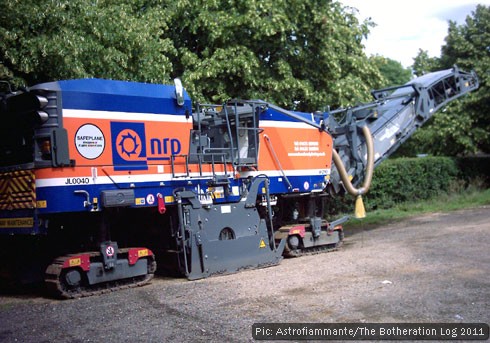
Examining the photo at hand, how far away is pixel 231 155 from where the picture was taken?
1157cm

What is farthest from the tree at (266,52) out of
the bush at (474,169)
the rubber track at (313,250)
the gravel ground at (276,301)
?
the bush at (474,169)

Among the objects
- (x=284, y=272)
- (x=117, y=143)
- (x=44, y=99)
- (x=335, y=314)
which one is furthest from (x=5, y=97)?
(x=335, y=314)

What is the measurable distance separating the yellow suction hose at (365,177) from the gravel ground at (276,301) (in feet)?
5.98

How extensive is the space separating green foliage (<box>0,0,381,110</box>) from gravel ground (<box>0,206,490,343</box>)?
16.6ft

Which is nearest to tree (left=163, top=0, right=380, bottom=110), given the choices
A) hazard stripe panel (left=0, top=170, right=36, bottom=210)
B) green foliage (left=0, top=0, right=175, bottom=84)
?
green foliage (left=0, top=0, right=175, bottom=84)

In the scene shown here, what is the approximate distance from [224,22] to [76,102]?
9366 millimetres

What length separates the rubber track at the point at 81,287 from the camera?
922 centimetres

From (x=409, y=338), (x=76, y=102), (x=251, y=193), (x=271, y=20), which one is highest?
(x=271, y=20)

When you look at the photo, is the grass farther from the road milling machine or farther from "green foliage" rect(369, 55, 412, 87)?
"green foliage" rect(369, 55, 412, 87)

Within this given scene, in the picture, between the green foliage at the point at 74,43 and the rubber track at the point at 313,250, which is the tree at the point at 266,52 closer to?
the green foliage at the point at 74,43

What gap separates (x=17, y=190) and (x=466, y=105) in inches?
843

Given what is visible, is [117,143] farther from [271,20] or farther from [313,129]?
[271,20]

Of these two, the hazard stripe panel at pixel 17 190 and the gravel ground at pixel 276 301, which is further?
the hazard stripe panel at pixel 17 190
